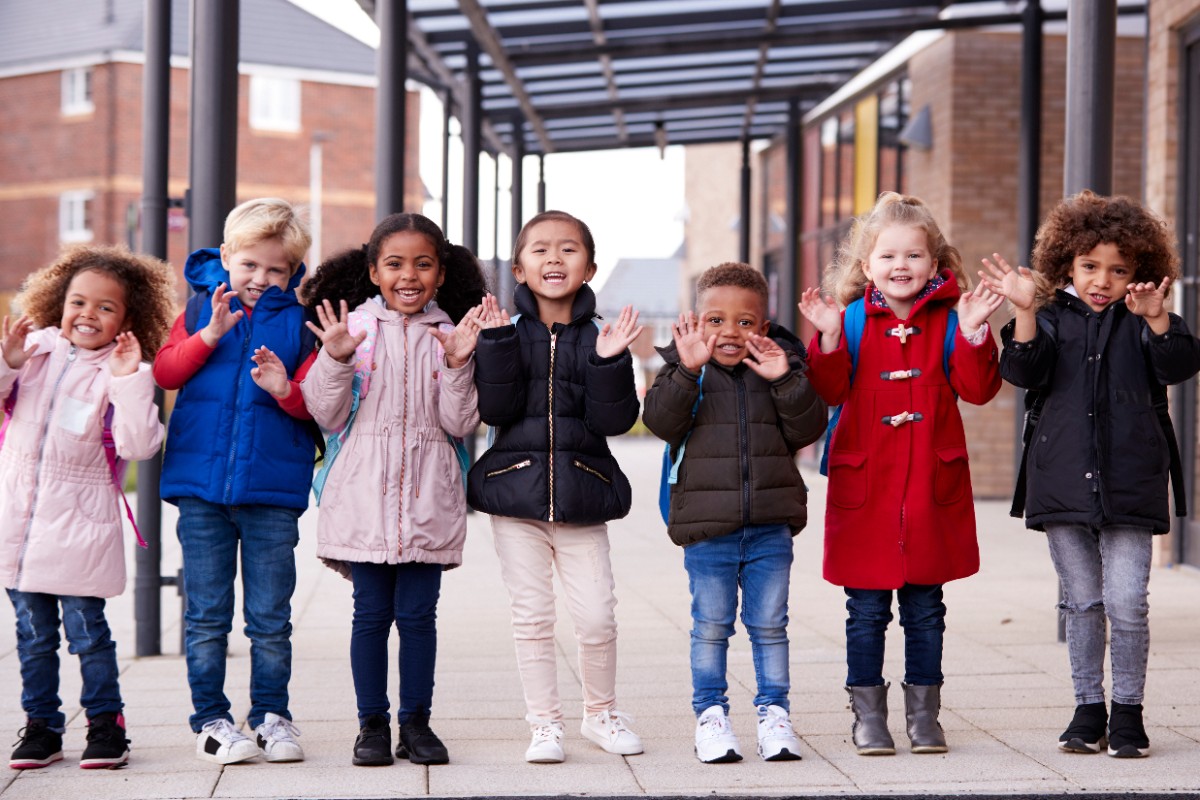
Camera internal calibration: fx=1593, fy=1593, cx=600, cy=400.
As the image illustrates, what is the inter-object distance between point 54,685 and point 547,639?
4.93ft

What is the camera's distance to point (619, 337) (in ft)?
15.4

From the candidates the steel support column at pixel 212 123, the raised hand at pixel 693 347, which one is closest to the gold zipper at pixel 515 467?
the raised hand at pixel 693 347

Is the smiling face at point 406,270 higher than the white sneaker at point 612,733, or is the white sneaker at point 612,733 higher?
the smiling face at point 406,270

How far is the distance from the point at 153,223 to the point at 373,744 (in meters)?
2.98

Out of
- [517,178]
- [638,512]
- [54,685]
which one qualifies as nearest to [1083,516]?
[54,685]

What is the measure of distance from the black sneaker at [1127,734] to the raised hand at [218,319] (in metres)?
2.92

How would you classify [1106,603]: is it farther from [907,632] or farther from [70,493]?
[70,493]

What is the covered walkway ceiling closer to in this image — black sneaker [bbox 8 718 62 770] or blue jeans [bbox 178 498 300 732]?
blue jeans [bbox 178 498 300 732]

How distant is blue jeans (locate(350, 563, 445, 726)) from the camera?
4816 mm

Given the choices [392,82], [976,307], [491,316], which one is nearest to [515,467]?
[491,316]

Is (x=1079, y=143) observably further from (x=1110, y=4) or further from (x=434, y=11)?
(x=434, y=11)

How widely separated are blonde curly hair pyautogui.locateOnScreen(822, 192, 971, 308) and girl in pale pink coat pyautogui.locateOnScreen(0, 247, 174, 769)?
220 cm

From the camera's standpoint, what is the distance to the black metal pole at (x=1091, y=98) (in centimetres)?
668

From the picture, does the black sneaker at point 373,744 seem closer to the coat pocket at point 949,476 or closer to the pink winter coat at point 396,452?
the pink winter coat at point 396,452
